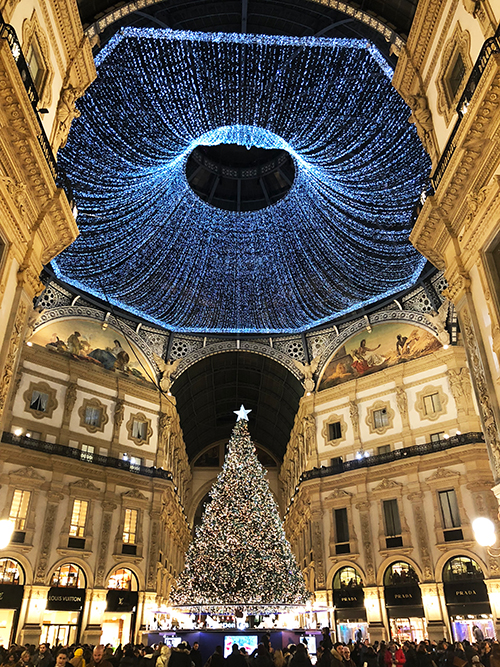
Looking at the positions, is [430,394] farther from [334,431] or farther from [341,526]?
[341,526]

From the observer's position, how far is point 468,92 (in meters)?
12.5

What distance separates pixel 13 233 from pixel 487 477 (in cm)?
2424

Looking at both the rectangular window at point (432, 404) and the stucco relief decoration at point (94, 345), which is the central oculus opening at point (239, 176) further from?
the rectangular window at point (432, 404)

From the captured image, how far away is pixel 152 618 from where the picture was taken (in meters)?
29.7

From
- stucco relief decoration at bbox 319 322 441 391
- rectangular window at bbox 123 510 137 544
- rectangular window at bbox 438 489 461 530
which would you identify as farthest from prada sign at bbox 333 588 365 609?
stucco relief decoration at bbox 319 322 441 391

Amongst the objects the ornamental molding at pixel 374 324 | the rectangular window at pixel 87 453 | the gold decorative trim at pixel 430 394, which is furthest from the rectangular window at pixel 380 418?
the rectangular window at pixel 87 453

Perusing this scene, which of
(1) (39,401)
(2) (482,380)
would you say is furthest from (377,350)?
(2) (482,380)

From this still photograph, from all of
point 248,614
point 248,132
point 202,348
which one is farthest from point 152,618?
point 248,132

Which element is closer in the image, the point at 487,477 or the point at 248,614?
the point at 248,614

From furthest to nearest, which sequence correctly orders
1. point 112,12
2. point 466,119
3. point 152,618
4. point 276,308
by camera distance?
point 276,308 < point 152,618 < point 112,12 < point 466,119

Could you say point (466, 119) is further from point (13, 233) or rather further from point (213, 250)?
point (213, 250)

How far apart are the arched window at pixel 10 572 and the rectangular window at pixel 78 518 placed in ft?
10.2

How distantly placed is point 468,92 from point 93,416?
26.4 metres

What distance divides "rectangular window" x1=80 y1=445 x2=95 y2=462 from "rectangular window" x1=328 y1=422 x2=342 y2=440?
1510cm
